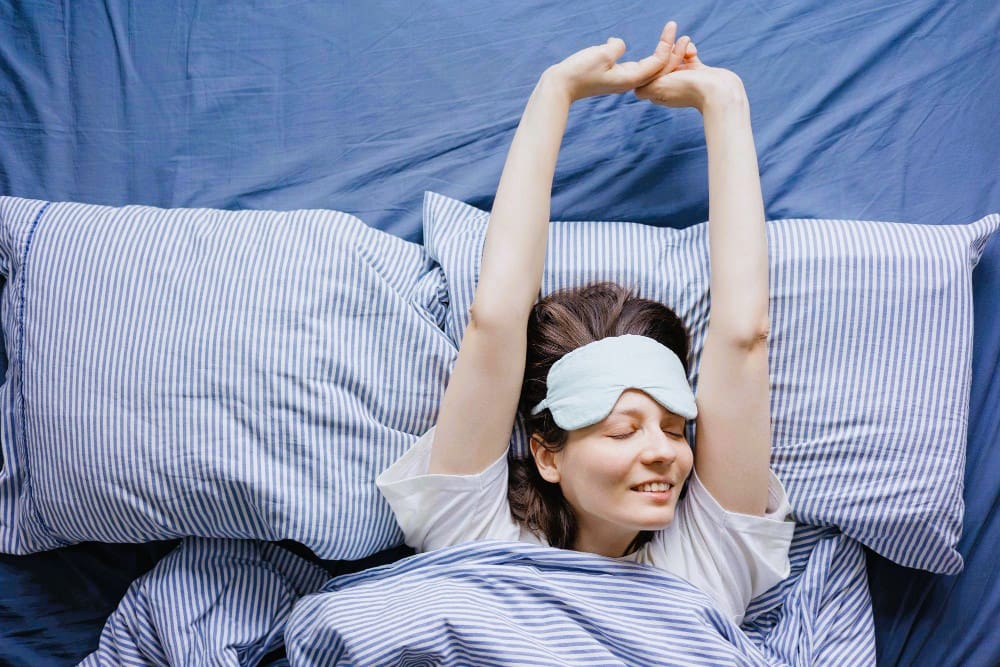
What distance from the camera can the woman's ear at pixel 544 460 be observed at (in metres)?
1.07

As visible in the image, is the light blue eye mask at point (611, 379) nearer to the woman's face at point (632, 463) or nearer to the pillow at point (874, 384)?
the woman's face at point (632, 463)

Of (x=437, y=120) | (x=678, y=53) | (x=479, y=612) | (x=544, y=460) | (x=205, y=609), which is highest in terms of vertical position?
(x=678, y=53)

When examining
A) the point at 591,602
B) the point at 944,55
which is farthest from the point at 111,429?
the point at 944,55

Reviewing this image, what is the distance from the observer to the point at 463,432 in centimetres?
104

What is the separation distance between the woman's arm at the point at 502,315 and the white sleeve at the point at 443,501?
0.8 inches

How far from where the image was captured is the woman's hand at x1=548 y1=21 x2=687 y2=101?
1.12m

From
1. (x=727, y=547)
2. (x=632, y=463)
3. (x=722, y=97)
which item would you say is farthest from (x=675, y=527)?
(x=722, y=97)

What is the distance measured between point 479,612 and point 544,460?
208 millimetres

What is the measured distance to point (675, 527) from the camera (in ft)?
3.60

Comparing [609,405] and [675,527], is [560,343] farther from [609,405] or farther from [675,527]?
[675,527]

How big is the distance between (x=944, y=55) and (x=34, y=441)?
4.59 feet

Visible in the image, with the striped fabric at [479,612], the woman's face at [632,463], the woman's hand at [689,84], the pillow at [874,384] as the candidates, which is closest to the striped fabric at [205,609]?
the striped fabric at [479,612]

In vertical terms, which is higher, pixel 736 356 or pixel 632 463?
pixel 736 356

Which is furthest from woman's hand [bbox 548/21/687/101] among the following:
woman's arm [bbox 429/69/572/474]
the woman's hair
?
the woman's hair
